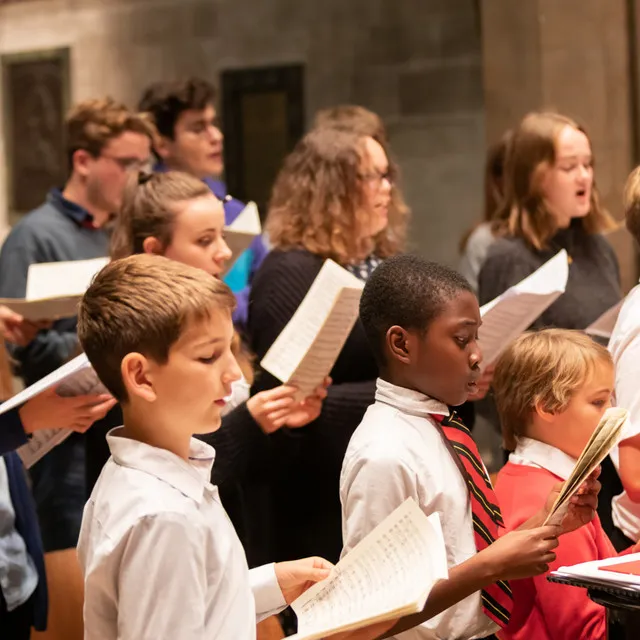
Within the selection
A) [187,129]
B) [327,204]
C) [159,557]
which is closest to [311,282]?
[327,204]

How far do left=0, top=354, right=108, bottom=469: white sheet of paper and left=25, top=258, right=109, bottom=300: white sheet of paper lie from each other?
0.65 metres

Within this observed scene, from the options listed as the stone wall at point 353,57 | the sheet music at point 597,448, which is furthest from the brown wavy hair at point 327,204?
the stone wall at point 353,57

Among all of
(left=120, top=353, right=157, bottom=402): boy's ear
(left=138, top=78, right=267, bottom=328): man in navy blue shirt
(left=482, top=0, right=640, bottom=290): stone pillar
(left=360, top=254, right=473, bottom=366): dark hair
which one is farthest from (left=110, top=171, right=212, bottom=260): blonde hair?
(left=482, top=0, right=640, bottom=290): stone pillar

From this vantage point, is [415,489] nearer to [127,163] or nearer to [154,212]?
[154,212]

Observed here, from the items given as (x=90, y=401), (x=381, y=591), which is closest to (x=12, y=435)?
(x=90, y=401)

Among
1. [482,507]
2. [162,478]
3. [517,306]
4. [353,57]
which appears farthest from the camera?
[353,57]

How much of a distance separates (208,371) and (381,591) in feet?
1.37

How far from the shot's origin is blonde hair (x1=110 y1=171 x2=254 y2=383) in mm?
3055

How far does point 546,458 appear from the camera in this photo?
240 centimetres

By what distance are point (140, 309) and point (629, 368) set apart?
1142 mm

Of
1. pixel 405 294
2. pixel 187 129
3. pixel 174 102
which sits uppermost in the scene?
pixel 174 102

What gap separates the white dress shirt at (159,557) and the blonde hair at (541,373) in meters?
0.83

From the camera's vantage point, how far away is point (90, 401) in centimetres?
253

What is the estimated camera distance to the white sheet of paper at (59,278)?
127 inches
